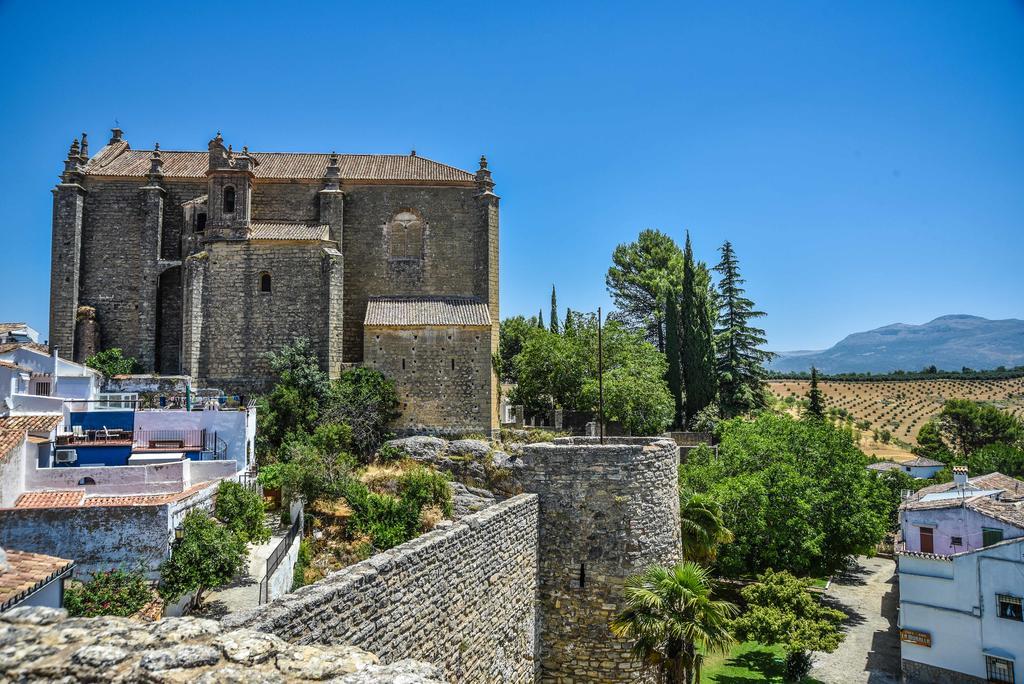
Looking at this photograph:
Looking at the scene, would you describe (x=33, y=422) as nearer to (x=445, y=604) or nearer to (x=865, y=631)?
(x=445, y=604)

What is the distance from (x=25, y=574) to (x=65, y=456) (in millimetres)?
10415

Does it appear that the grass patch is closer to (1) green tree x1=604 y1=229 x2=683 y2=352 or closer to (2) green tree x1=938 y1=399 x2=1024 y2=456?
(1) green tree x1=604 y1=229 x2=683 y2=352

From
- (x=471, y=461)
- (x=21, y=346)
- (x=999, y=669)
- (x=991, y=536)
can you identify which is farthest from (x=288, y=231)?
(x=999, y=669)

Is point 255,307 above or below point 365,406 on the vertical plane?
above

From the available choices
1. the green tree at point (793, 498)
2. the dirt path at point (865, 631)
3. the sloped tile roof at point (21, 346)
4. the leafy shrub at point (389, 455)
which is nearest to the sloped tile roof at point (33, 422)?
the sloped tile roof at point (21, 346)

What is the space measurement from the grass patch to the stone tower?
28.3ft

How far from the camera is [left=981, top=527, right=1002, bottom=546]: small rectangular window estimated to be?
65.1ft

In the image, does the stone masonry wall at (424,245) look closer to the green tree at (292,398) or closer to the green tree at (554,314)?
the green tree at (292,398)

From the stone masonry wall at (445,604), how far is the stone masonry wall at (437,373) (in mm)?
16471

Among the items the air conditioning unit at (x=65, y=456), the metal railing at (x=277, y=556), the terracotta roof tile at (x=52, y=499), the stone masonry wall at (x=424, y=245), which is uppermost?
the stone masonry wall at (x=424, y=245)

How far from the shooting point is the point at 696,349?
124 ft

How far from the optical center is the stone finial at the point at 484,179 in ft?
97.9

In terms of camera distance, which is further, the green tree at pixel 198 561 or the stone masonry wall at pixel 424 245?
the stone masonry wall at pixel 424 245

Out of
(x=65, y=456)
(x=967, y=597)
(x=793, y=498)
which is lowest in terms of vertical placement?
(x=967, y=597)
